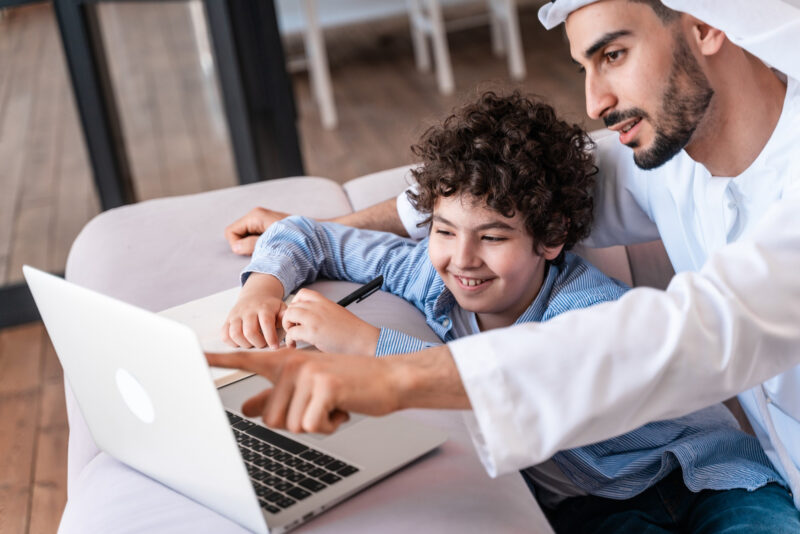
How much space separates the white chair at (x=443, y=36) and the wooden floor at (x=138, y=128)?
73mm

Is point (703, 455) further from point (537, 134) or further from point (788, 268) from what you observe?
point (537, 134)

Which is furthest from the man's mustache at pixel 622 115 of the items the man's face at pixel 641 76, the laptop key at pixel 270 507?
the laptop key at pixel 270 507

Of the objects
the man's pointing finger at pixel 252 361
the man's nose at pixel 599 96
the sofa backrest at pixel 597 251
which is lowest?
the sofa backrest at pixel 597 251

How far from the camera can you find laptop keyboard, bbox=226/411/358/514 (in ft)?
3.16

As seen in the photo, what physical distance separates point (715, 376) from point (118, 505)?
66cm

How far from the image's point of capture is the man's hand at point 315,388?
81 centimetres

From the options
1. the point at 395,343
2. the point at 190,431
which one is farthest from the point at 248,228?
the point at 190,431

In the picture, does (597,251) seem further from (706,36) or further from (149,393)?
(149,393)

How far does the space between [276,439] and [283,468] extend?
0.21ft

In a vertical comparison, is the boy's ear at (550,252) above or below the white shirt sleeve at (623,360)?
below

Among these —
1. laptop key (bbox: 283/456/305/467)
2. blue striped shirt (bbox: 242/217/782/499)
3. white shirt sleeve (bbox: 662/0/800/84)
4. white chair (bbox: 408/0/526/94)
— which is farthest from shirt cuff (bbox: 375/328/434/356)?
white chair (bbox: 408/0/526/94)

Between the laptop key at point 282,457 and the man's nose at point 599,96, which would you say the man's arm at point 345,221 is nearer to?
the man's nose at point 599,96

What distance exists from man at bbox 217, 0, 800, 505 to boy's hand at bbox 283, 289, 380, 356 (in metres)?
0.33

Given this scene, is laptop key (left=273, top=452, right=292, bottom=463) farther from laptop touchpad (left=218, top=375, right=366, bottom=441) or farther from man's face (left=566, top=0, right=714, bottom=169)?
man's face (left=566, top=0, right=714, bottom=169)
